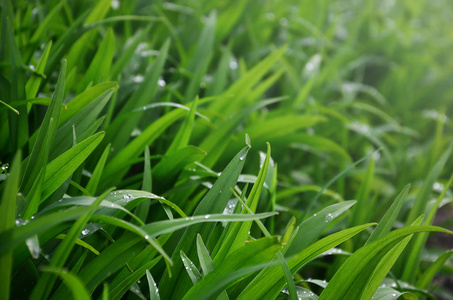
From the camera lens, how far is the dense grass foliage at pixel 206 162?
2.23 feet

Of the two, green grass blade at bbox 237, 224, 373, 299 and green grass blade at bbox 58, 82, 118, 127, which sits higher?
green grass blade at bbox 58, 82, 118, 127

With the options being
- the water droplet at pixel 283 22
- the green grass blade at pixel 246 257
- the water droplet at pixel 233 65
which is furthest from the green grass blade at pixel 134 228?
the water droplet at pixel 283 22

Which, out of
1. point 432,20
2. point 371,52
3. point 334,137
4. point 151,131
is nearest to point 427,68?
point 371,52

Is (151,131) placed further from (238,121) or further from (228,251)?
(228,251)

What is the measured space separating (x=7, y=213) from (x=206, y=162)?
1.79 feet

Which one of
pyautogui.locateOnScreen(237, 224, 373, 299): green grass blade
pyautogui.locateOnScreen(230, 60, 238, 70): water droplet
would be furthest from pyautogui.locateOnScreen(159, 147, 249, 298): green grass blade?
pyautogui.locateOnScreen(230, 60, 238, 70): water droplet

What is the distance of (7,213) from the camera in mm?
562

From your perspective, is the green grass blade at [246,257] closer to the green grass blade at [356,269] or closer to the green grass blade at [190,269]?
the green grass blade at [190,269]

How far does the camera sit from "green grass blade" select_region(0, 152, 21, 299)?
54cm

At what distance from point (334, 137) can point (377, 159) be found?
188mm

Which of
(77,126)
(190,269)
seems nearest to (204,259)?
(190,269)

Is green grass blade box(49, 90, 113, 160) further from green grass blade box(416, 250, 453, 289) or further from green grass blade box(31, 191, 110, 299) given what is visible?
green grass blade box(416, 250, 453, 289)

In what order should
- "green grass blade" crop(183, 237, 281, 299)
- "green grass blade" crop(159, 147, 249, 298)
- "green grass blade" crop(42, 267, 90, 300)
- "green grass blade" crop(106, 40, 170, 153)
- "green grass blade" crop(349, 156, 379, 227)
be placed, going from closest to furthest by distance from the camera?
1. "green grass blade" crop(42, 267, 90, 300)
2. "green grass blade" crop(183, 237, 281, 299)
3. "green grass blade" crop(159, 147, 249, 298)
4. "green grass blade" crop(106, 40, 170, 153)
5. "green grass blade" crop(349, 156, 379, 227)

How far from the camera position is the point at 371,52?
2.23 meters
